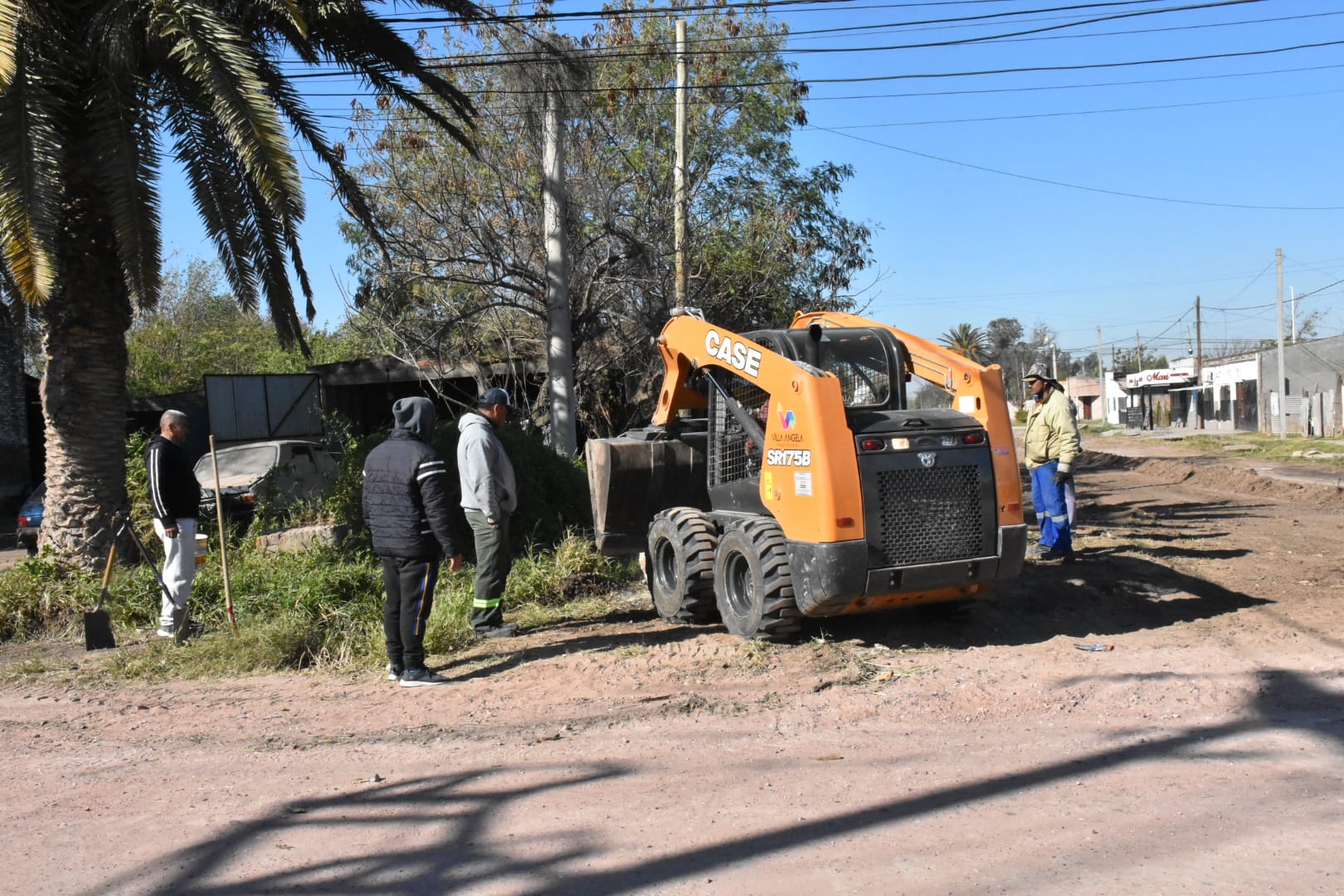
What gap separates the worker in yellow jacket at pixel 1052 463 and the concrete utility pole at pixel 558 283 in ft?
19.2

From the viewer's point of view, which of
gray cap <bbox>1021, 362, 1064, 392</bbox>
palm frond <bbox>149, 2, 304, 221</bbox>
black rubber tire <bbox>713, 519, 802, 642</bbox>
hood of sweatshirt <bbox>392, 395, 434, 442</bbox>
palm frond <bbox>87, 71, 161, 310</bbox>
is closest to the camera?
hood of sweatshirt <bbox>392, 395, 434, 442</bbox>

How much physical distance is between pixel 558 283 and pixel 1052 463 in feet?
21.5

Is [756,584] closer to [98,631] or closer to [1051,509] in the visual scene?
[1051,509]

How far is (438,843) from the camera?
4.07 metres

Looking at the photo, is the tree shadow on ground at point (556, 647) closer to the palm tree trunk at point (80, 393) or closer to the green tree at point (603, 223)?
the palm tree trunk at point (80, 393)

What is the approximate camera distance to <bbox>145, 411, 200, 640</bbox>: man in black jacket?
25.9 feet

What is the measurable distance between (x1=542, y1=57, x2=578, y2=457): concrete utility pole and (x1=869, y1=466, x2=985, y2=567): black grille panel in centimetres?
711

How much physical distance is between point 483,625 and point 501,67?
9.50m

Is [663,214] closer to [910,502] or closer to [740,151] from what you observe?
[740,151]

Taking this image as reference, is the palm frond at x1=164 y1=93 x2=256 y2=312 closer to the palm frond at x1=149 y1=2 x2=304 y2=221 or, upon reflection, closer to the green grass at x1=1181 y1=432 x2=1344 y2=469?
the palm frond at x1=149 y1=2 x2=304 y2=221

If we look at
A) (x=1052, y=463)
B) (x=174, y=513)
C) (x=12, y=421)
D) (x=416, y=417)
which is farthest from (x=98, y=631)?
(x=12, y=421)

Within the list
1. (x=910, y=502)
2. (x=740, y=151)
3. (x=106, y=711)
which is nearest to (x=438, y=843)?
(x=106, y=711)

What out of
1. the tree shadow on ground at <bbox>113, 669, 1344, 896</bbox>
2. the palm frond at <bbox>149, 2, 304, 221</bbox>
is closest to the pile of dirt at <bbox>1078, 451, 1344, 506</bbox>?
the tree shadow on ground at <bbox>113, 669, 1344, 896</bbox>

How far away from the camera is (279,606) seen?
27.4 feet
